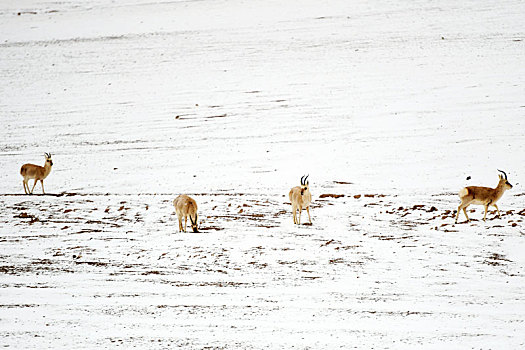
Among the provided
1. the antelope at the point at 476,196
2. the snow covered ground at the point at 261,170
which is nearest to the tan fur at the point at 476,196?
the antelope at the point at 476,196

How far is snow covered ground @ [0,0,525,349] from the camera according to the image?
9.02m

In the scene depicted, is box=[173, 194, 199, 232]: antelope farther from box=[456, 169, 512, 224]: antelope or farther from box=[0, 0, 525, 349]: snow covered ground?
box=[456, 169, 512, 224]: antelope

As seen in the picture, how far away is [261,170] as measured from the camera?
21969 mm

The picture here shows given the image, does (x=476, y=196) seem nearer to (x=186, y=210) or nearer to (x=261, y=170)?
(x=186, y=210)

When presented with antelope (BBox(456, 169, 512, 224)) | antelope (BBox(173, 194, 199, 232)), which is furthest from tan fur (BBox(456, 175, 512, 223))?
antelope (BBox(173, 194, 199, 232))

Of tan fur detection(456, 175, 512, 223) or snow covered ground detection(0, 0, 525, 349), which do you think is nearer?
snow covered ground detection(0, 0, 525, 349)

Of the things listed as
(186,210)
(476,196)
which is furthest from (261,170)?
(476,196)

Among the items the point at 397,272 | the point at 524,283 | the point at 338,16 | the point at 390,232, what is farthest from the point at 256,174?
the point at 338,16

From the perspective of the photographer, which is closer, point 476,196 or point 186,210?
point 186,210

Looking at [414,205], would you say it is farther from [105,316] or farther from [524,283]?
[105,316]

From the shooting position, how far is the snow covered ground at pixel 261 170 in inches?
355

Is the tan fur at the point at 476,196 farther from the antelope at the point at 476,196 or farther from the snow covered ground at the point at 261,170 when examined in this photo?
the snow covered ground at the point at 261,170

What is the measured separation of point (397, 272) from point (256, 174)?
11.1 meters

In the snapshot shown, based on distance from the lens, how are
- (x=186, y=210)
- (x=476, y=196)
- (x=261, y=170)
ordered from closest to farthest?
(x=186, y=210), (x=476, y=196), (x=261, y=170)
